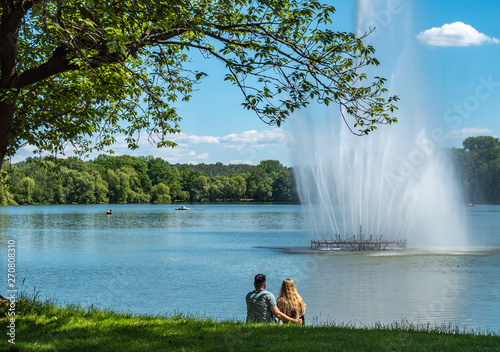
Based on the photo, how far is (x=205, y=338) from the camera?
26.3ft

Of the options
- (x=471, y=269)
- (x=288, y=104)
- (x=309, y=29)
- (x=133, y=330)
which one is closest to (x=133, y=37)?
(x=288, y=104)

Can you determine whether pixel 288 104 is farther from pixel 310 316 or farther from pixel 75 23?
pixel 310 316

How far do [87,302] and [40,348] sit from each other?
1222cm

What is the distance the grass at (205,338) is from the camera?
7453 mm

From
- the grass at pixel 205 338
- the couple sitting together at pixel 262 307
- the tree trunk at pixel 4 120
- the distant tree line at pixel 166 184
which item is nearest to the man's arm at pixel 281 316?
the couple sitting together at pixel 262 307

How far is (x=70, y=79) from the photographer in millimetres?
12977

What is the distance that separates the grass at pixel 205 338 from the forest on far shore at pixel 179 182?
93677 millimetres

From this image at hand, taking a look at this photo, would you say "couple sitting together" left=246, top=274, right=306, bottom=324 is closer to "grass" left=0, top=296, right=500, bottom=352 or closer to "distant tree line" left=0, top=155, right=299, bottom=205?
"grass" left=0, top=296, right=500, bottom=352

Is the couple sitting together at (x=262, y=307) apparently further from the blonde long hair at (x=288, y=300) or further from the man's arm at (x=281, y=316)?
the blonde long hair at (x=288, y=300)

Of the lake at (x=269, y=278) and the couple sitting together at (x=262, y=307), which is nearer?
the couple sitting together at (x=262, y=307)

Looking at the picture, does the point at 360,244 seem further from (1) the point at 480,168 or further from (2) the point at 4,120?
(1) the point at 480,168

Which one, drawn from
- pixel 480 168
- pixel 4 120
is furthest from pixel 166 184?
pixel 4 120

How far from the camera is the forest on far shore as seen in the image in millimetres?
116875

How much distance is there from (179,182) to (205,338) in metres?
152
